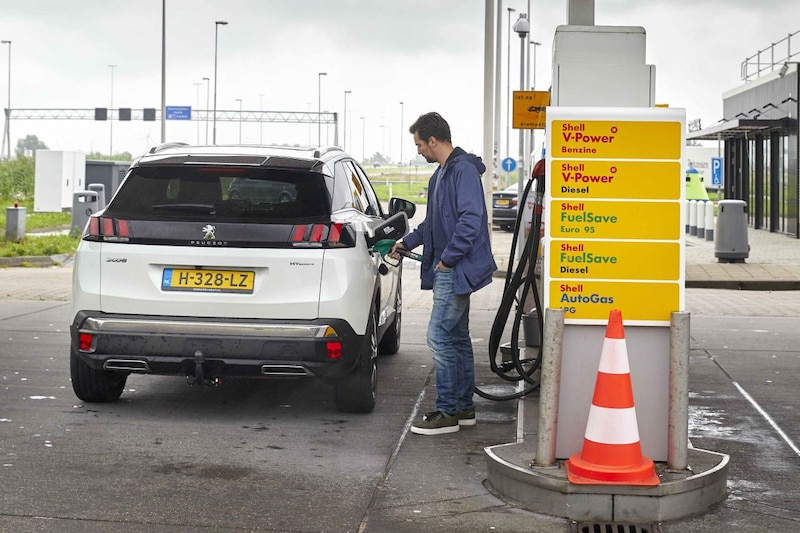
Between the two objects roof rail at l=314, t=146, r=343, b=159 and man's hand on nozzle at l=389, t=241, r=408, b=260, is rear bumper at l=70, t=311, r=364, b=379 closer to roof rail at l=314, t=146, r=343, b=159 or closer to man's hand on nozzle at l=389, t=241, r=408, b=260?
man's hand on nozzle at l=389, t=241, r=408, b=260

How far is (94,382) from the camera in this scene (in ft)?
25.8

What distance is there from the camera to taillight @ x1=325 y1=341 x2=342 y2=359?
7.06 metres

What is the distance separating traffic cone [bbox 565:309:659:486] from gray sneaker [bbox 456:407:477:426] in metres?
1.97

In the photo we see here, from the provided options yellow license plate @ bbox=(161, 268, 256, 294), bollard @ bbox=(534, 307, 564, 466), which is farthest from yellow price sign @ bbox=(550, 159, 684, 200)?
yellow license plate @ bbox=(161, 268, 256, 294)

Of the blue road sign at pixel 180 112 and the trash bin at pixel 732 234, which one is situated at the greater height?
the blue road sign at pixel 180 112

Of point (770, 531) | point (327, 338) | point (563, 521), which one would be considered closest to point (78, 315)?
point (327, 338)

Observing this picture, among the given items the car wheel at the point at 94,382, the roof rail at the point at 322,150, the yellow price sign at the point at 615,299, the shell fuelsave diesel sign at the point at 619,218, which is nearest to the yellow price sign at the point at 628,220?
the shell fuelsave diesel sign at the point at 619,218

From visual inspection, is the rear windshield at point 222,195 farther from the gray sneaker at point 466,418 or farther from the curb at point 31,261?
the curb at point 31,261

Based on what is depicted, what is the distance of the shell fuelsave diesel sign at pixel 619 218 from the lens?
18.7 feet

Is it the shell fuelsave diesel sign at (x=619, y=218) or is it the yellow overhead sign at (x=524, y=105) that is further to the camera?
the yellow overhead sign at (x=524, y=105)

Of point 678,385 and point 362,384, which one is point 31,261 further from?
point 678,385

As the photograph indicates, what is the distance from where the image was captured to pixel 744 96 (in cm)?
4281

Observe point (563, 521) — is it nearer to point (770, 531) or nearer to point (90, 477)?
point (770, 531)

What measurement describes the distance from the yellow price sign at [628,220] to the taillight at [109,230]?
2.83 meters
